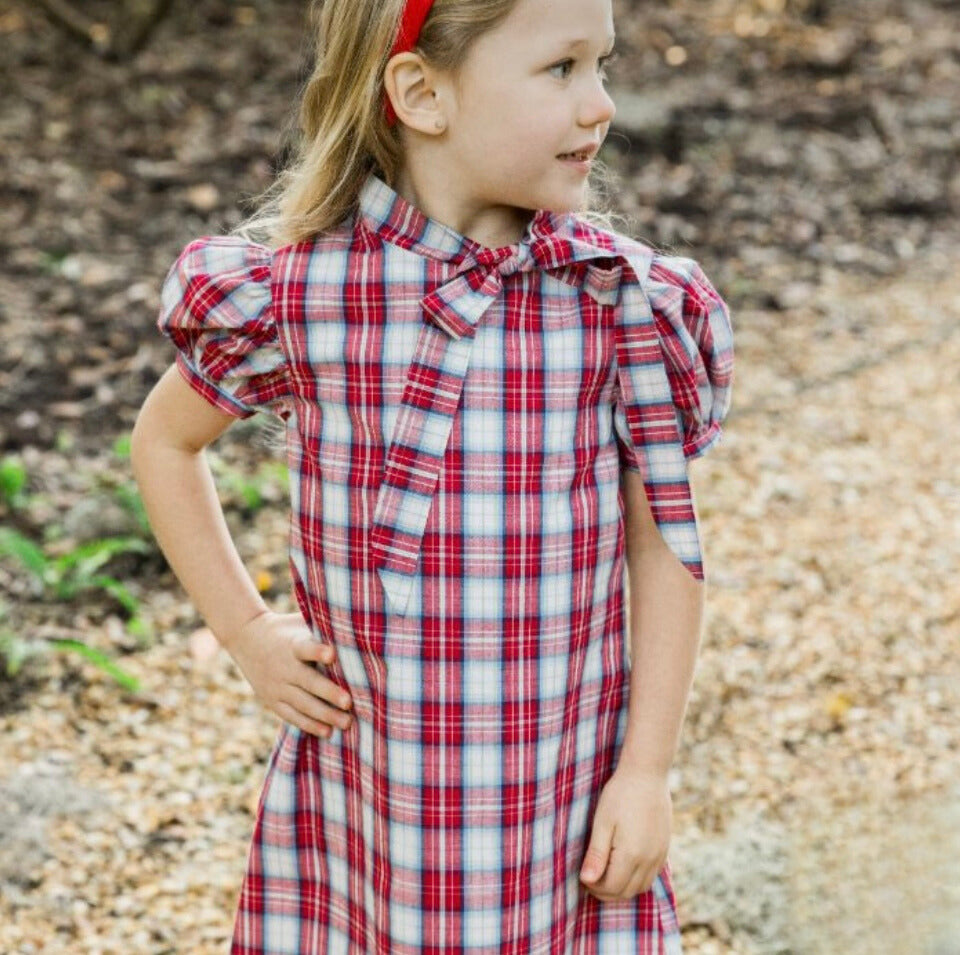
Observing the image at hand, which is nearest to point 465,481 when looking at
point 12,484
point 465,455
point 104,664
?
point 465,455

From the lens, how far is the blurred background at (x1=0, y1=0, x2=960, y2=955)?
2723mm

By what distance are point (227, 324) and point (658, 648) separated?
613 mm

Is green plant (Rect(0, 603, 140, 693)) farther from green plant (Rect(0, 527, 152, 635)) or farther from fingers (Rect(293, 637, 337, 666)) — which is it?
fingers (Rect(293, 637, 337, 666))

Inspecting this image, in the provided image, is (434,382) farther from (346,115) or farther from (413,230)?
(346,115)

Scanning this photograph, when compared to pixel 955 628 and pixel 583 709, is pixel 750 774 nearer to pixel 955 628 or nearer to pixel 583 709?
pixel 955 628

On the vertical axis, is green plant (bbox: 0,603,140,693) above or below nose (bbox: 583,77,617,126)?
below

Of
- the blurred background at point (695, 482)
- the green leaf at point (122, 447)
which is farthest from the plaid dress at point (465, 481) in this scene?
the green leaf at point (122, 447)

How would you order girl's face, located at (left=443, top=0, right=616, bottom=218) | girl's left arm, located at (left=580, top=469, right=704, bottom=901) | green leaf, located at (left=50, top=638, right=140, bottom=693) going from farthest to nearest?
green leaf, located at (left=50, top=638, right=140, bottom=693) → girl's left arm, located at (left=580, top=469, right=704, bottom=901) → girl's face, located at (left=443, top=0, right=616, bottom=218)

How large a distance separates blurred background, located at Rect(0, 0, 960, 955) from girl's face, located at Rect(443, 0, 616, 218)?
66cm

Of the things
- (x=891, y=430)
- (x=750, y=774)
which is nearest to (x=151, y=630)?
(x=750, y=774)

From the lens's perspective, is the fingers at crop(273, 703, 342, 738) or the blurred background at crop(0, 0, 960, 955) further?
the blurred background at crop(0, 0, 960, 955)

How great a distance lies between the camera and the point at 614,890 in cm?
174

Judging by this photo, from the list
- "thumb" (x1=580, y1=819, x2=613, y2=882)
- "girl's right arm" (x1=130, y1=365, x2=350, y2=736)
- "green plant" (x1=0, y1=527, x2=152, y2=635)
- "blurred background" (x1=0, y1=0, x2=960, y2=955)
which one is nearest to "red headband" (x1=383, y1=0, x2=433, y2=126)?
"girl's right arm" (x1=130, y1=365, x2=350, y2=736)

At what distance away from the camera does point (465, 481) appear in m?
1.60
